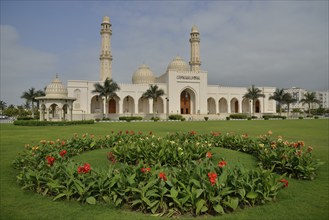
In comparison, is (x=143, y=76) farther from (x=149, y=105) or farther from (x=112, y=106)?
(x=112, y=106)

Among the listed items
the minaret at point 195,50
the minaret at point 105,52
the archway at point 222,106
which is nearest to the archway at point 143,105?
the minaret at point 105,52

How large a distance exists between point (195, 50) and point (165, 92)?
35.6 feet

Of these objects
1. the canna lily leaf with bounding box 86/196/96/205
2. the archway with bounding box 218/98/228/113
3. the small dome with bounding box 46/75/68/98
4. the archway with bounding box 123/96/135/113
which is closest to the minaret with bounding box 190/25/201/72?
the archway with bounding box 218/98/228/113

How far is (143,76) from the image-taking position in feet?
170

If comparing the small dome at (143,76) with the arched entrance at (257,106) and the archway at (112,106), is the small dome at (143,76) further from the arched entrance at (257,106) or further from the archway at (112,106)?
the arched entrance at (257,106)

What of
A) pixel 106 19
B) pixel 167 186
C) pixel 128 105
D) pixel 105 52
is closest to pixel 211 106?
pixel 128 105

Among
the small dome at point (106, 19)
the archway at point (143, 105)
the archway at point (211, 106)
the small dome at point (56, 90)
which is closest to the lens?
the small dome at point (56, 90)

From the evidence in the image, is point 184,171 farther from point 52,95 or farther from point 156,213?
point 52,95

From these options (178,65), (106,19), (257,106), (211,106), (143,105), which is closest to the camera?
(106,19)

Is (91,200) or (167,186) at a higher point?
(167,186)

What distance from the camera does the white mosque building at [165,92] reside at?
43.7 meters

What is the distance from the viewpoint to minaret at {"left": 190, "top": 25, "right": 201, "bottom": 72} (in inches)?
2035

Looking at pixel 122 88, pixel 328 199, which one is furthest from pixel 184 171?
pixel 122 88

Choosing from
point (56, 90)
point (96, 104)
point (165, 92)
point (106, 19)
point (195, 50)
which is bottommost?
point (96, 104)
